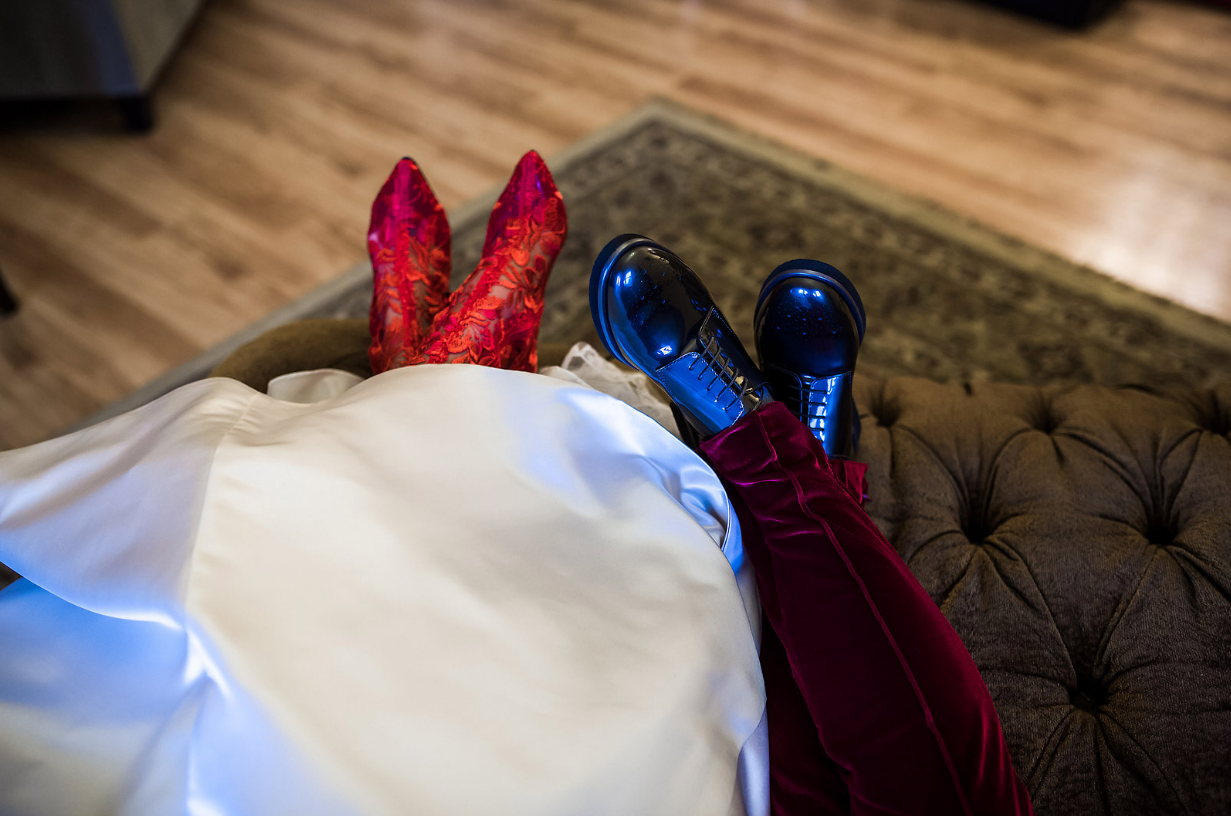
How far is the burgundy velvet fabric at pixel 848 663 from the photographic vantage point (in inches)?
21.0

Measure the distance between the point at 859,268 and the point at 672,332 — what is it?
0.86 meters

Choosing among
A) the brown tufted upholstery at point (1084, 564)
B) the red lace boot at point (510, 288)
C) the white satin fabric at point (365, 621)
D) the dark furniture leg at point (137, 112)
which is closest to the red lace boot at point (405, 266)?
the red lace boot at point (510, 288)

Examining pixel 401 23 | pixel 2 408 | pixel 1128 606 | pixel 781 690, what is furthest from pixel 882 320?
pixel 401 23

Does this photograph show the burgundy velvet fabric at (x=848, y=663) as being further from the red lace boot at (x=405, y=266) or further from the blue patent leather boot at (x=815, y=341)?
the red lace boot at (x=405, y=266)

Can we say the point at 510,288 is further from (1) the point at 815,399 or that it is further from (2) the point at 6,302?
(2) the point at 6,302

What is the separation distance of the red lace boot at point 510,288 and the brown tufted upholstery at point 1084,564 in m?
0.40

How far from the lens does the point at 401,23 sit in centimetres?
243

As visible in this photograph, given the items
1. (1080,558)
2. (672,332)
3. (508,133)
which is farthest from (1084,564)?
(508,133)

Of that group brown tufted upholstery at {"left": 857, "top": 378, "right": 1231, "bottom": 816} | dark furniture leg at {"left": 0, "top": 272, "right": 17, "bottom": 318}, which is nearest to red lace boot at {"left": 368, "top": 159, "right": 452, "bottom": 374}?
brown tufted upholstery at {"left": 857, "top": 378, "right": 1231, "bottom": 816}

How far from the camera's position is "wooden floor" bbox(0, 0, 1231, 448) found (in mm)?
1557

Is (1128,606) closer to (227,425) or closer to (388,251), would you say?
(227,425)

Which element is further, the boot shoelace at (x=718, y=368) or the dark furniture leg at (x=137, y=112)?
the dark furniture leg at (x=137, y=112)

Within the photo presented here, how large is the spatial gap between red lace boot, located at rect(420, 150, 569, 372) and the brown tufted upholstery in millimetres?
402

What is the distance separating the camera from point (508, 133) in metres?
1.93
